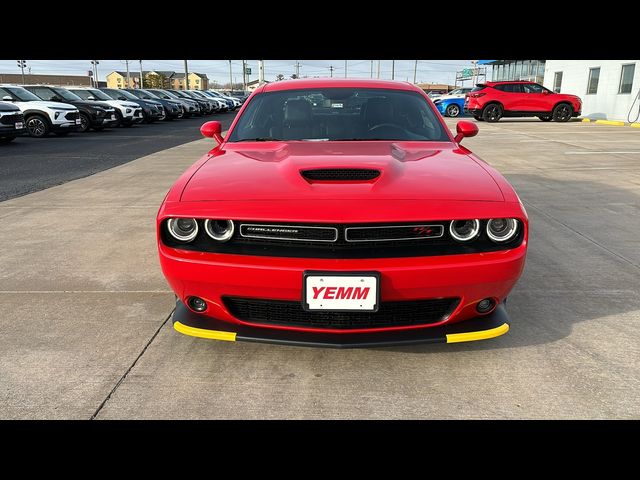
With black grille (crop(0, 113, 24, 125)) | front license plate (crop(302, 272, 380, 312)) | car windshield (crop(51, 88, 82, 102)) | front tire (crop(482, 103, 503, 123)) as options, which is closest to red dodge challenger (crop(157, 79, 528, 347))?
front license plate (crop(302, 272, 380, 312))

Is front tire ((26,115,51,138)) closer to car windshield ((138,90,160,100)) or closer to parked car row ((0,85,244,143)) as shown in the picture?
parked car row ((0,85,244,143))

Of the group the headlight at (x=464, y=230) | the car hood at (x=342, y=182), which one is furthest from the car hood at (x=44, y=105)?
the headlight at (x=464, y=230)

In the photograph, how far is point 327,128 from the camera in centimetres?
362

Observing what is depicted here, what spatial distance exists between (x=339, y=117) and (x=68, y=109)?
1479 centimetres

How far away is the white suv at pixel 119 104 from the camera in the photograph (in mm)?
19359

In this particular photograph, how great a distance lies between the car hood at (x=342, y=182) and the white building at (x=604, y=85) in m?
20.1

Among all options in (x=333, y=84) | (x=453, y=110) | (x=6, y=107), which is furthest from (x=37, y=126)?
(x=453, y=110)

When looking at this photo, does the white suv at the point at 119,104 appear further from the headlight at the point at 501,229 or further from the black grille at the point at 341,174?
the headlight at the point at 501,229

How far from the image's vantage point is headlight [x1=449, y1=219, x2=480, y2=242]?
2434 millimetres

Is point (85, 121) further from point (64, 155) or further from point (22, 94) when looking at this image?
point (64, 155)

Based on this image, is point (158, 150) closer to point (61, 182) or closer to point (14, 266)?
point (61, 182)

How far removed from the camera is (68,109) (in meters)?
15.9
